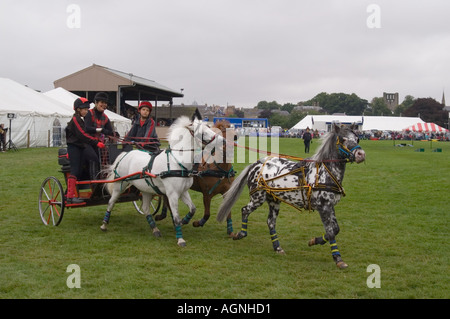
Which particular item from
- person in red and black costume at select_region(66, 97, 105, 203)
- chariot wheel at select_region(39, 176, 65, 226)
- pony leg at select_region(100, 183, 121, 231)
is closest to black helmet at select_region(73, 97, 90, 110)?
person in red and black costume at select_region(66, 97, 105, 203)

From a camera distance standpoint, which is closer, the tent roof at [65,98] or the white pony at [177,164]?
the white pony at [177,164]

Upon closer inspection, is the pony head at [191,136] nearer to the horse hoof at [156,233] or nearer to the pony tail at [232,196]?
the pony tail at [232,196]

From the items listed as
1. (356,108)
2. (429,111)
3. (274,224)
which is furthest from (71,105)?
(356,108)

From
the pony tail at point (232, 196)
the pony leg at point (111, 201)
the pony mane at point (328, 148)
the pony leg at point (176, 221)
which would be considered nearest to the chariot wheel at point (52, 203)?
the pony leg at point (111, 201)

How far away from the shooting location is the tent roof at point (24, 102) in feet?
96.9

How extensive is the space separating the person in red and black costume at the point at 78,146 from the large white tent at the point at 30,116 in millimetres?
21891

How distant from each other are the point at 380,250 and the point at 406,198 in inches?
237

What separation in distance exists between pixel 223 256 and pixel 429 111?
10674 cm

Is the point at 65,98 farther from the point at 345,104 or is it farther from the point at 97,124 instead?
the point at 345,104

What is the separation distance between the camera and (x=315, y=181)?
675cm

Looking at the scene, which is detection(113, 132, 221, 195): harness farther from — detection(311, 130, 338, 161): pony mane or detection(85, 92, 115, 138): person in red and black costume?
detection(311, 130, 338, 161): pony mane

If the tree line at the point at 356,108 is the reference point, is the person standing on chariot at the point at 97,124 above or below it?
below
